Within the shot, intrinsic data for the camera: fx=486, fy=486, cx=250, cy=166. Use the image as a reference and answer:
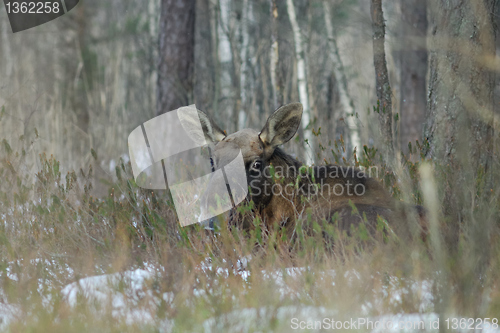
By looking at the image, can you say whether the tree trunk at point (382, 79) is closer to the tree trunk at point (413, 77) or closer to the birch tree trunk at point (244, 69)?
the birch tree trunk at point (244, 69)

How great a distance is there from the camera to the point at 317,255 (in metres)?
3.62

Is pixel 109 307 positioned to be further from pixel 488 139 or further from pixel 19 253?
pixel 488 139

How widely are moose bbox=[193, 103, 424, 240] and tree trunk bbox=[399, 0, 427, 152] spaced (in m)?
6.86

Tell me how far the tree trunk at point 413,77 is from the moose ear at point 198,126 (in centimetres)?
709

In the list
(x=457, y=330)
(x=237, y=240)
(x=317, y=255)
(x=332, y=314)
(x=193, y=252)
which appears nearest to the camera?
(x=457, y=330)

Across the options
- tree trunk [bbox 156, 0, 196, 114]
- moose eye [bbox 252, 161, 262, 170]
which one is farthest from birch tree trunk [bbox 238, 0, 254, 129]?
moose eye [bbox 252, 161, 262, 170]

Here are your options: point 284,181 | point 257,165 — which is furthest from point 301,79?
point 257,165

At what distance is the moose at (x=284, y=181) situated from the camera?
443 centimetres

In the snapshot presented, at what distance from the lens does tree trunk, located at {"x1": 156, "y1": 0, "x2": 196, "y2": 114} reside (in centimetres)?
1025

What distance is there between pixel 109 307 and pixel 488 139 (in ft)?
15.0

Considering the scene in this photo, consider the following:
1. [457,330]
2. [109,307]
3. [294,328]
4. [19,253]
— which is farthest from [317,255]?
[19,253]

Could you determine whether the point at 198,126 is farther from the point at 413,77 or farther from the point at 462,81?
the point at 413,77
